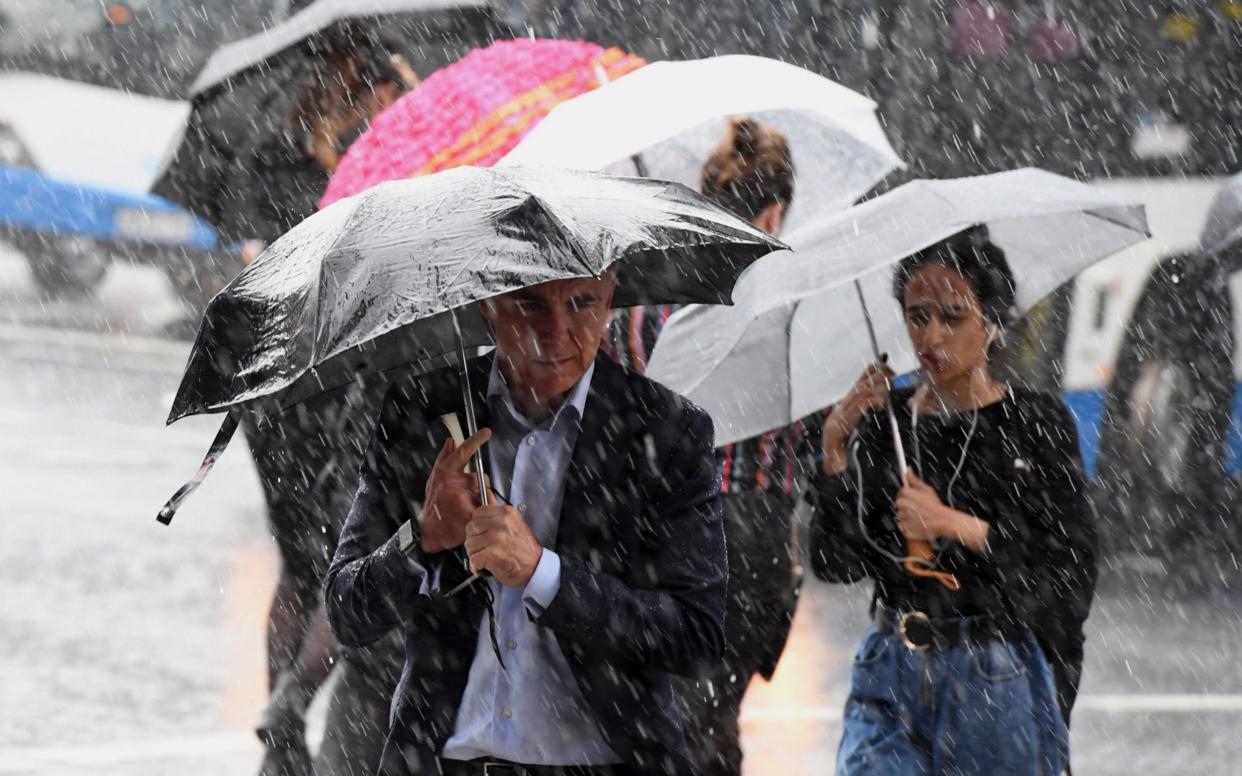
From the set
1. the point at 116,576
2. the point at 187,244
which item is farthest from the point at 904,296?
the point at 187,244

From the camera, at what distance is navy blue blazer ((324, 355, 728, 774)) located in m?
3.11

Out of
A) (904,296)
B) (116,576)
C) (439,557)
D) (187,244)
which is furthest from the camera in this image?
(187,244)

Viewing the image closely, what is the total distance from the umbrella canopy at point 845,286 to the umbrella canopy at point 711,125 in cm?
46

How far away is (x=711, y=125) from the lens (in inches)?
247

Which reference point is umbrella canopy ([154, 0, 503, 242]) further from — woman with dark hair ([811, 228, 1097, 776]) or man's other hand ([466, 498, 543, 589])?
man's other hand ([466, 498, 543, 589])

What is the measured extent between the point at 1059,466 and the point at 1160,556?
762 centimetres

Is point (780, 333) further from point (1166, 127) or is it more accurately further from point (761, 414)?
point (1166, 127)

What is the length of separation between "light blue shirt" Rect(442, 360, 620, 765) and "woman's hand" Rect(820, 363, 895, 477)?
4.75 ft

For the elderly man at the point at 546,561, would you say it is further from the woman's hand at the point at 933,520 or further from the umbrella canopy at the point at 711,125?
the woman's hand at the point at 933,520

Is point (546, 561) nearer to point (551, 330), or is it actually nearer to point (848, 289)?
point (551, 330)

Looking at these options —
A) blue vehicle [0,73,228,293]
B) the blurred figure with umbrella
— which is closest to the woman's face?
the blurred figure with umbrella

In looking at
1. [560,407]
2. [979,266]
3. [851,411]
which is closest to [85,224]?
[851,411]

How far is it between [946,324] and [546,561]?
5.56ft

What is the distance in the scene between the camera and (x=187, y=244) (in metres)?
18.9
